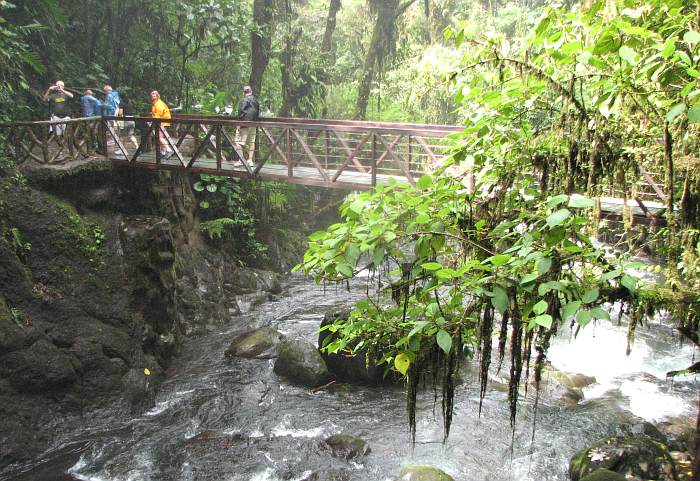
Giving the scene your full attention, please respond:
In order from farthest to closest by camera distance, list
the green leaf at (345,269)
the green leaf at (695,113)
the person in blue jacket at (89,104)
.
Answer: the person in blue jacket at (89,104)
the green leaf at (345,269)
the green leaf at (695,113)

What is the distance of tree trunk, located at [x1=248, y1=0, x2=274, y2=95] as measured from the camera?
15719 mm

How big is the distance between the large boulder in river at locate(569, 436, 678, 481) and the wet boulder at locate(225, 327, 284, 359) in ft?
18.7

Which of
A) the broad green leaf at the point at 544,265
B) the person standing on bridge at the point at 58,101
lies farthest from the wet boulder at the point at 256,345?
the broad green leaf at the point at 544,265

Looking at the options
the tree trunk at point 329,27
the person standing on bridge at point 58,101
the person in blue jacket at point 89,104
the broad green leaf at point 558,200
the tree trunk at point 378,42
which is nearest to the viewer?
the broad green leaf at point 558,200

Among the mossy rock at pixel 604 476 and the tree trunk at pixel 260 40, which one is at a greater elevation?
the tree trunk at pixel 260 40

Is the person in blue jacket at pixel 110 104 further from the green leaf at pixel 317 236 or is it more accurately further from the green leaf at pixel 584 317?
the green leaf at pixel 584 317

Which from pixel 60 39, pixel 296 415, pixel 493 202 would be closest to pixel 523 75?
pixel 493 202

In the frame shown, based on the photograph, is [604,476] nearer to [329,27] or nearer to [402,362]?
[402,362]

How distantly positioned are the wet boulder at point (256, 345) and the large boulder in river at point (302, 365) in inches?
26.0

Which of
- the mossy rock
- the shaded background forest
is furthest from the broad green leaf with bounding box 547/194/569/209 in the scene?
the shaded background forest

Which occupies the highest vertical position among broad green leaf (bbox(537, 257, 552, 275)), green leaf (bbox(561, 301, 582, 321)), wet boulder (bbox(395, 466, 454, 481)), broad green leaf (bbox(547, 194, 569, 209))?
broad green leaf (bbox(547, 194, 569, 209))

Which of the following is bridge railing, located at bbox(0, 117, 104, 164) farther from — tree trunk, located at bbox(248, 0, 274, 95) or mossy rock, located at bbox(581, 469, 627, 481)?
mossy rock, located at bbox(581, 469, 627, 481)

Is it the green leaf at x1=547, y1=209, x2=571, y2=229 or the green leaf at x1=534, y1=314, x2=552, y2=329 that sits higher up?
the green leaf at x1=547, y1=209, x2=571, y2=229

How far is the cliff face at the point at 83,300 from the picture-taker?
8156 millimetres
